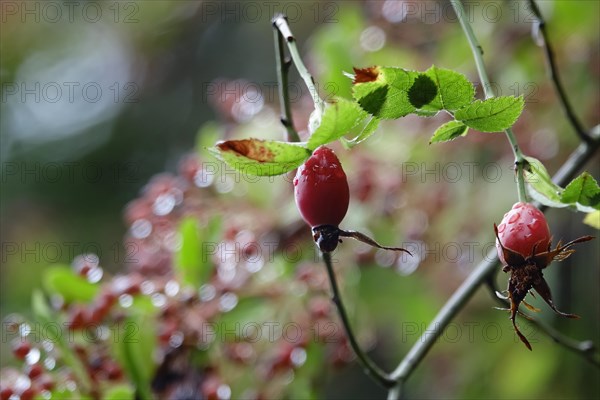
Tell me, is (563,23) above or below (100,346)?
above

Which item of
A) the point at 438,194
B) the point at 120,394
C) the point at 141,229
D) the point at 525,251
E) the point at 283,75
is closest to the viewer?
the point at 525,251

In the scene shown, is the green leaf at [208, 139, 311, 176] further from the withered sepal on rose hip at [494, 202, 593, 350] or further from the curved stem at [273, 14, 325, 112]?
the withered sepal on rose hip at [494, 202, 593, 350]

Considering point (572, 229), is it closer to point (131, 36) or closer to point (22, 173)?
point (131, 36)

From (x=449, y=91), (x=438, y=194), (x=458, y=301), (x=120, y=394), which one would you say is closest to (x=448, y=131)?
(x=449, y=91)

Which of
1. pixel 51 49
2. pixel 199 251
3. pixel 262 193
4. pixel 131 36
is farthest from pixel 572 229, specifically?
pixel 51 49

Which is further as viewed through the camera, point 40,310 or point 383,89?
point 40,310

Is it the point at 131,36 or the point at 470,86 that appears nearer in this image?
the point at 470,86

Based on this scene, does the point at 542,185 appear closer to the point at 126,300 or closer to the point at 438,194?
the point at 126,300

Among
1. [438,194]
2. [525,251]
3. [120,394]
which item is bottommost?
[438,194]
